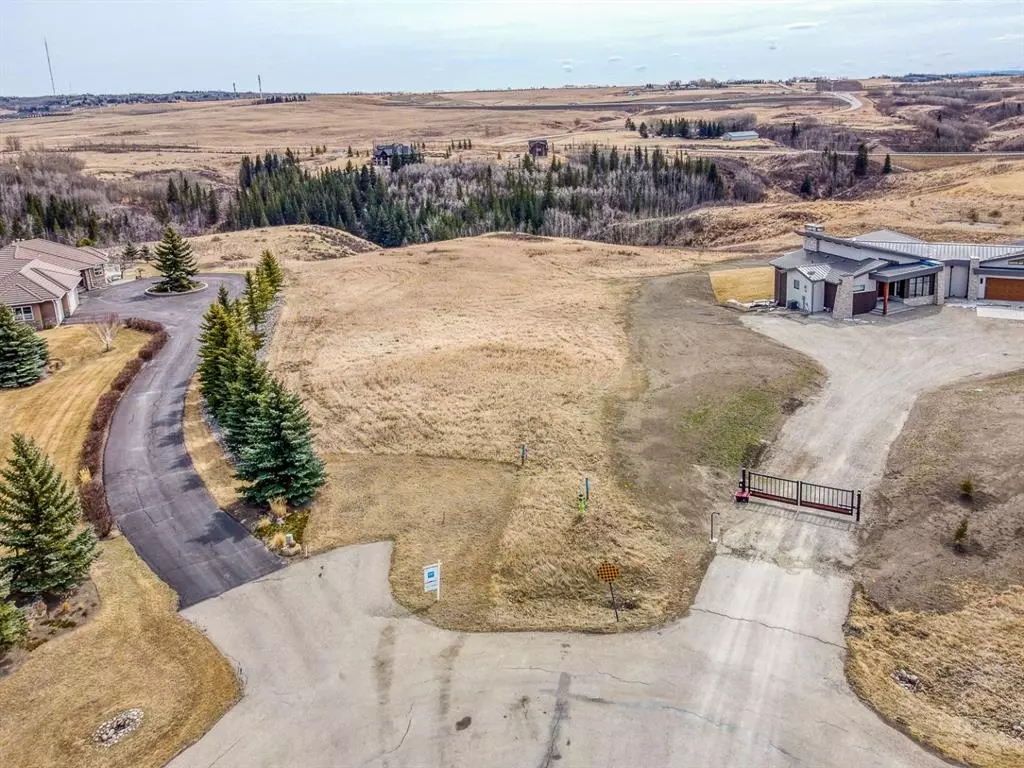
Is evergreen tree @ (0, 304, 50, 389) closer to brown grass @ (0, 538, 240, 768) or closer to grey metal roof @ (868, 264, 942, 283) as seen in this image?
brown grass @ (0, 538, 240, 768)

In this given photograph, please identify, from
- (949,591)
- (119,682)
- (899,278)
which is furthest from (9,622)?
(899,278)

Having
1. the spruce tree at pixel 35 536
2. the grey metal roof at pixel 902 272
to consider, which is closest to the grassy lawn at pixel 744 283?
the grey metal roof at pixel 902 272

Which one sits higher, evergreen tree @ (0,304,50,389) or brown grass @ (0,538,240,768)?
evergreen tree @ (0,304,50,389)

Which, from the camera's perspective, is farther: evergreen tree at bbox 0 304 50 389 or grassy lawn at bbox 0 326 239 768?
evergreen tree at bbox 0 304 50 389

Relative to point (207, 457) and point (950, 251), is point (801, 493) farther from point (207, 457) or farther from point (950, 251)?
point (950, 251)

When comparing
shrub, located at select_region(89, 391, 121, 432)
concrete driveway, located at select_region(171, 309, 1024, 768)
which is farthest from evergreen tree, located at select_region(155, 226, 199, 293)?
concrete driveway, located at select_region(171, 309, 1024, 768)

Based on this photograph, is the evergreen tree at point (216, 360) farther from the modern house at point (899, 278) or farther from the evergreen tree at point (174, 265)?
the modern house at point (899, 278)
